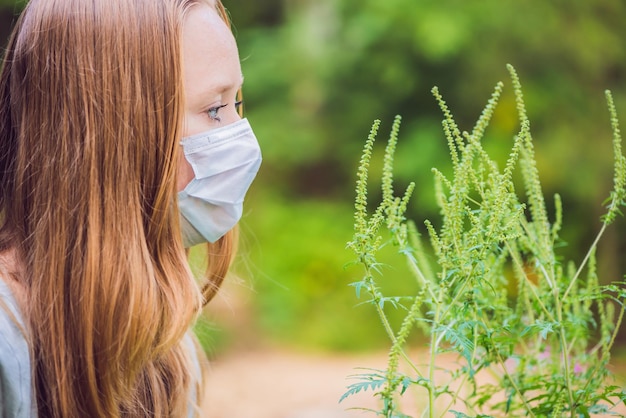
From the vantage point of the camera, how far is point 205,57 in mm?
1810

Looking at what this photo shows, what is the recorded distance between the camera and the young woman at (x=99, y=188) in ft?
5.43

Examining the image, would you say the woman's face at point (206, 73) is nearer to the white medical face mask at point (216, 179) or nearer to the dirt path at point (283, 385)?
the white medical face mask at point (216, 179)

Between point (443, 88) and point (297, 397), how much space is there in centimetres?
431

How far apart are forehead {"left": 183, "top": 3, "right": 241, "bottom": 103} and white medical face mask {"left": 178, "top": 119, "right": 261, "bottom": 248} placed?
0.12 m

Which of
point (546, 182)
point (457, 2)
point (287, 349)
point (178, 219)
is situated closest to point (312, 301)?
point (287, 349)

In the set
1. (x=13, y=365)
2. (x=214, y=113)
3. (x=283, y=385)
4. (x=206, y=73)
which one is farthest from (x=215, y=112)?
(x=283, y=385)

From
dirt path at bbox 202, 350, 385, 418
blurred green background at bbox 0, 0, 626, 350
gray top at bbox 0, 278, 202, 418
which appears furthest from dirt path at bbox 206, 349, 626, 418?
gray top at bbox 0, 278, 202, 418

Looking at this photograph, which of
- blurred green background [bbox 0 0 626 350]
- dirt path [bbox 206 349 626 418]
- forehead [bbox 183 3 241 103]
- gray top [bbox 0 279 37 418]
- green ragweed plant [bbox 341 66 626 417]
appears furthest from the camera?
blurred green background [bbox 0 0 626 350]

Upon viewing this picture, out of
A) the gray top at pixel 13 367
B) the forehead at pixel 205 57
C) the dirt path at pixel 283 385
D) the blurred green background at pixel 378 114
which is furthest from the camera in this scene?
the blurred green background at pixel 378 114

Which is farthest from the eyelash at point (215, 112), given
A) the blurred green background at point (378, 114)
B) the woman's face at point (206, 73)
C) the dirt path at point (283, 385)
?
the blurred green background at point (378, 114)

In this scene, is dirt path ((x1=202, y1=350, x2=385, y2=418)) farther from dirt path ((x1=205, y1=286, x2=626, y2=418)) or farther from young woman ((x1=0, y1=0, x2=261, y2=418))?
young woman ((x1=0, y1=0, x2=261, y2=418))

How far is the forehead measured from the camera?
1.80 m

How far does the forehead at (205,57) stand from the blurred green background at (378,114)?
17.7 feet

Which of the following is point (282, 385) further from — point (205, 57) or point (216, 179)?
point (205, 57)
